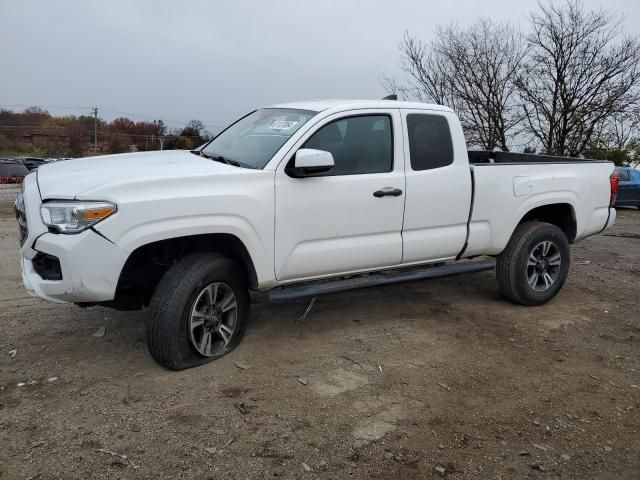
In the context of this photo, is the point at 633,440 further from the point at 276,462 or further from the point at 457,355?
the point at 276,462

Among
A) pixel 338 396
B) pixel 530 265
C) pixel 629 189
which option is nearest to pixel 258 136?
pixel 338 396

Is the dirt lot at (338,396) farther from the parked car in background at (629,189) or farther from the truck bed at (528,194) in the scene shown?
the parked car in background at (629,189)

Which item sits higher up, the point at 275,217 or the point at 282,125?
the point at 282,125

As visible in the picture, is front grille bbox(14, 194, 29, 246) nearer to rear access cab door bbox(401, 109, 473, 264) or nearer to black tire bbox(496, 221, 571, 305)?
rear access cab door bbox(401, 109, 473, 264)

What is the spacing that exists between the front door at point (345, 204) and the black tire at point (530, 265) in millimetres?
1363

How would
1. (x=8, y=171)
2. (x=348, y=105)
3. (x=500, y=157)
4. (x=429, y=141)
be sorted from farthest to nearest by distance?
(x=8, y=171) < (x=500, y=157) < (x=429, y=141) < (x=348, y=105)

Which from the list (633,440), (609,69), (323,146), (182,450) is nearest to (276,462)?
(182,450)

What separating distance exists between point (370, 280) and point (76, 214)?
7.39 ft

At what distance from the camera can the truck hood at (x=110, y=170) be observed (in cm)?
363

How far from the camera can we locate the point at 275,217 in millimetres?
4094

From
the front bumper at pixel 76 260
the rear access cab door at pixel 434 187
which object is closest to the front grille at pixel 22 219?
the front bumper at pixel 76 260

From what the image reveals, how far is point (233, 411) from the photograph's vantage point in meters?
3.50

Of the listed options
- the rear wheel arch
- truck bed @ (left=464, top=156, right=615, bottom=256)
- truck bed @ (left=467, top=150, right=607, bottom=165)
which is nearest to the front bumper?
truck bed @ (left=464, top=156, right=615, bottom=256)

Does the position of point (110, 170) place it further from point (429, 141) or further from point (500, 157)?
point (500, 157)
